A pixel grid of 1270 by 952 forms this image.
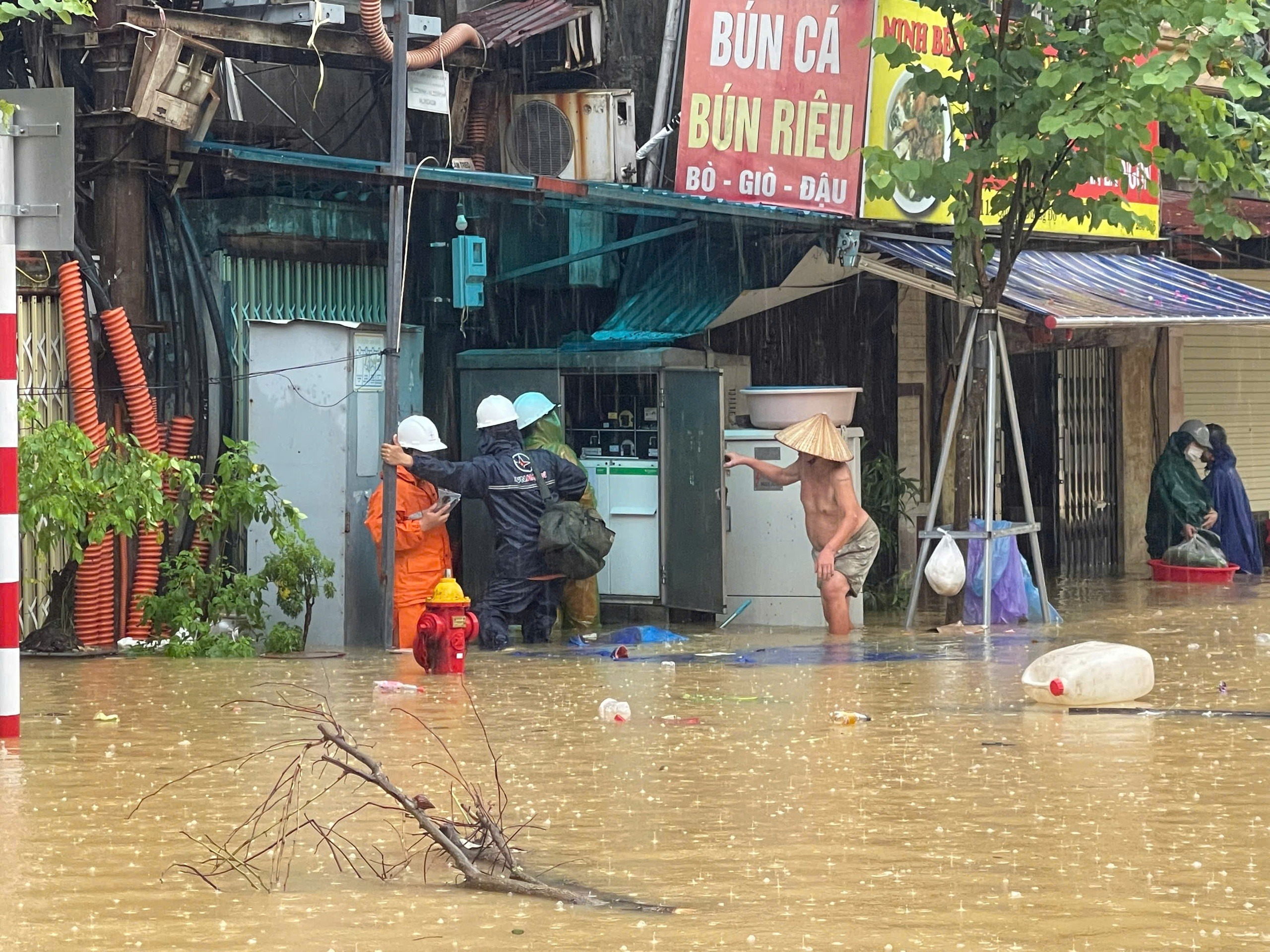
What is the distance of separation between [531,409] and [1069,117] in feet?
14.6

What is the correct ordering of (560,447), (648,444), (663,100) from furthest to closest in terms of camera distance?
1. (648,444)
2. (663,100)
3. (560,447)

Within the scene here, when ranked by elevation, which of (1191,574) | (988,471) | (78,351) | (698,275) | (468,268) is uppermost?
(698,275)

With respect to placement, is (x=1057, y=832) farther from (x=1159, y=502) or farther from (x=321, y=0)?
(x=1159, y=502)

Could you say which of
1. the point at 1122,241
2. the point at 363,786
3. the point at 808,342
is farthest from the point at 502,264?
the point at 363,786

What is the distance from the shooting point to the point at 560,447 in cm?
1408

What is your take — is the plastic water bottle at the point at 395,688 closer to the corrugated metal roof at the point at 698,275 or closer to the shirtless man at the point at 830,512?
the shirtless man at the point at 830,512

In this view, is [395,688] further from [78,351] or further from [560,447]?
[560,447]

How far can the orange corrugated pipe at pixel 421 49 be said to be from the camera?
1191 centimetres

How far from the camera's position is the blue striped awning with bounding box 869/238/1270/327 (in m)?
14.4

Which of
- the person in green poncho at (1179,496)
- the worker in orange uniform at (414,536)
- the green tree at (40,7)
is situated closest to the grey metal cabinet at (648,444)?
the worker in orange uniform at (414,536)

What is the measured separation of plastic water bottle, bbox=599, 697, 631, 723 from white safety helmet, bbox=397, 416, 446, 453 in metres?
4.02

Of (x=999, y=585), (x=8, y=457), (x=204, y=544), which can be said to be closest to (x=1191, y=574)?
(x=999, y=585)

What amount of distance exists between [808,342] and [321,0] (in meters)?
6.00

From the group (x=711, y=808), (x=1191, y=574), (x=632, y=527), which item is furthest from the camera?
(x=1191, y=574)
